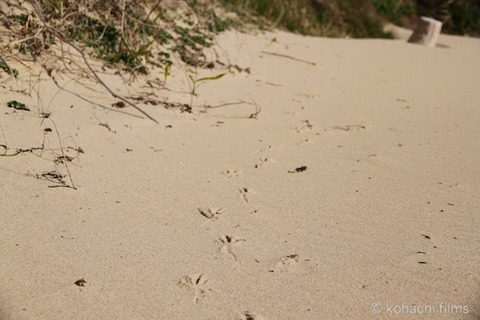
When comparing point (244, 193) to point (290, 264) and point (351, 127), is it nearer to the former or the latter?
point (290, 264)

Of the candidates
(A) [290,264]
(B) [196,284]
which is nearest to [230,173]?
(A) [290,264]

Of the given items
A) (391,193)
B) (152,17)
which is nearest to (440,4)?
(152,17)

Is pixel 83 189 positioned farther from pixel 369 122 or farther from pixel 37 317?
pixel 369 122

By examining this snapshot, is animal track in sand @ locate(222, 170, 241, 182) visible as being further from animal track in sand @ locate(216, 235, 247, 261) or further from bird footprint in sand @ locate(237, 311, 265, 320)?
bird footprint in sand @ locate(237, 311, 265, 320)

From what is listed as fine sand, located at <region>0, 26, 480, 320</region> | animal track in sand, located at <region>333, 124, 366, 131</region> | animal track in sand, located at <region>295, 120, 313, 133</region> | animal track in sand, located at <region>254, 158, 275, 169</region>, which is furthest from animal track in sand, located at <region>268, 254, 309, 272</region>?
animal track in sand, located at <region>333, 124, 366, 131</region>

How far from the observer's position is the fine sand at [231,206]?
161 cm

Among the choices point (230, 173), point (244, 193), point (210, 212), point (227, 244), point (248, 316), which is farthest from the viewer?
point (230, 173)

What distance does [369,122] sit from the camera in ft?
11.4

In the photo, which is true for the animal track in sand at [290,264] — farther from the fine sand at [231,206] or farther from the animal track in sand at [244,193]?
the animal track in sand at [244,193]

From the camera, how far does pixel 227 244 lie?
1890mm

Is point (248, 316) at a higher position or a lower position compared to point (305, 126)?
higher

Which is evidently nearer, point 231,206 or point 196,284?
point 196,284

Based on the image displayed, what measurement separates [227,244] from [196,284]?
0.26 m

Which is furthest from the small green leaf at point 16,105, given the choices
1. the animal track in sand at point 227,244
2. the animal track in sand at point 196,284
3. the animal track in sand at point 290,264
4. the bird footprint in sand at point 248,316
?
the bird footprint in sand at point 248,316
